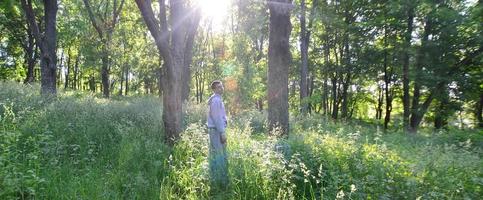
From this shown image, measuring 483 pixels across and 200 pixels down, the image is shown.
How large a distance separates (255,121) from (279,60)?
4.79m

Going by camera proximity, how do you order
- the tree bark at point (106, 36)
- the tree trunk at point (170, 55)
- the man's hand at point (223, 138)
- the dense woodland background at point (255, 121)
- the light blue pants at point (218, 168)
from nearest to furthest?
the dense woodland background at point (255, 121), the light blue pants at point (218, 168), the man's hand at point (223, 138), the tree trunk at point (170, 55), the tree bark at point (106, 36)

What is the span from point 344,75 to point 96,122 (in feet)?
86.4

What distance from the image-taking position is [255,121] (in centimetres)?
1418

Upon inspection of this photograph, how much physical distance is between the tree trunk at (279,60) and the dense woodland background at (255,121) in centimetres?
3

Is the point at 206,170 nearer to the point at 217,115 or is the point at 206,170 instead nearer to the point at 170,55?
the point at 217,115

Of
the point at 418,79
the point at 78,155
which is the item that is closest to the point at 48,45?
the point at 78,155

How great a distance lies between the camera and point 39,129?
7598 mm

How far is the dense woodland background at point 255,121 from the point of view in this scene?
524 centimetres

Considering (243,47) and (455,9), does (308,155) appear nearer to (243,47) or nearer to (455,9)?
(455,9)

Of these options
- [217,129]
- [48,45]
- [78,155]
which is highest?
[48,45]

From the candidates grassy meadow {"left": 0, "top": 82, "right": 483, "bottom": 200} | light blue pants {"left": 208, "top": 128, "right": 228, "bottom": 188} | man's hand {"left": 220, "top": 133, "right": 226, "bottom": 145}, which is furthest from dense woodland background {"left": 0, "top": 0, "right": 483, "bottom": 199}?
man's hand {"left": 220, "top": 133, "right": 226, "bottom": 145}

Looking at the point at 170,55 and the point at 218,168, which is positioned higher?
the point at 170,55

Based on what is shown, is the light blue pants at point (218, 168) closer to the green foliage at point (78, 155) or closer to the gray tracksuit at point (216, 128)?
the gray tracksuit at point (216, 128)

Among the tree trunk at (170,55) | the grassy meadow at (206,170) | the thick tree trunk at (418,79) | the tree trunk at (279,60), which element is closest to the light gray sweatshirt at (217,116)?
the grassy meadow at (206,170)
